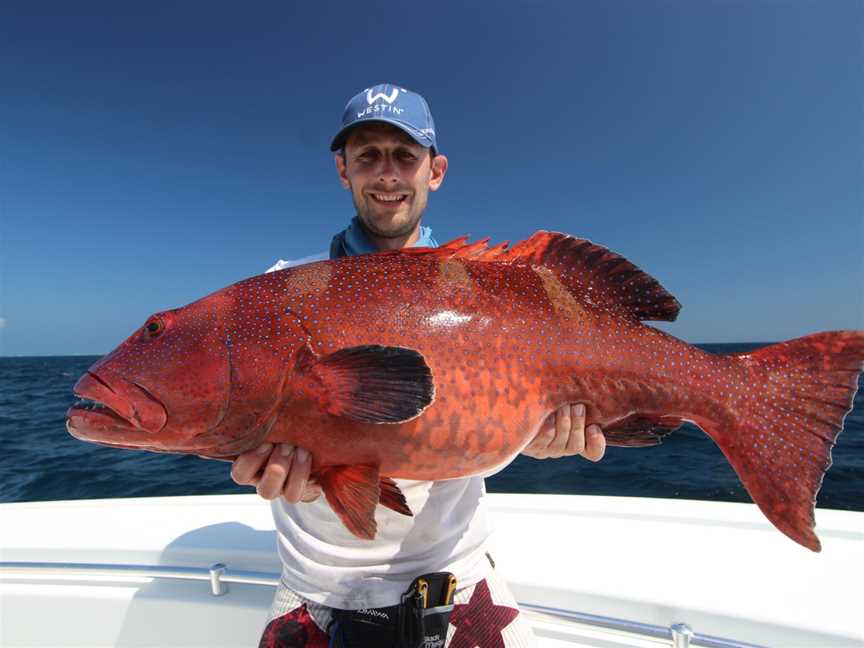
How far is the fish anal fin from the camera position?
90.4 inches

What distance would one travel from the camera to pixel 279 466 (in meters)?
1.89

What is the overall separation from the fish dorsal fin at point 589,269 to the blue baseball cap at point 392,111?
99 centimetres

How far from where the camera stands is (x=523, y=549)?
3377mm

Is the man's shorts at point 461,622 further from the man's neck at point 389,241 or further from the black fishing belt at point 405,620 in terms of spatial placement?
the man's neck at point 389,241

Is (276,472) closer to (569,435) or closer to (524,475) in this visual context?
(569,435)

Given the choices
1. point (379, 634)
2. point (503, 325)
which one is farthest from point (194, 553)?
point (503, 325)

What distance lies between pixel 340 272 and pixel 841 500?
401 inches

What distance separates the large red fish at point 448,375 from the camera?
6.12ft

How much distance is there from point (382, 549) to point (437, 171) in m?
2.48

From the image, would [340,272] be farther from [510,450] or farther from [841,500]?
[841,500]

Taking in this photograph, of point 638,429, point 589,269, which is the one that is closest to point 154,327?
point 589,269

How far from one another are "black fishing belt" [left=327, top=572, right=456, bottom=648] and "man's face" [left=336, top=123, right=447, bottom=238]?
6.73 ft

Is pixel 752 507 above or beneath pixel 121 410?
beneath

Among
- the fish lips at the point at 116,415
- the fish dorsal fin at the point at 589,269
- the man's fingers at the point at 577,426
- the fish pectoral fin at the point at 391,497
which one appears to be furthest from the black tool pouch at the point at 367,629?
the fish dorsal fin at the point at 589,269
